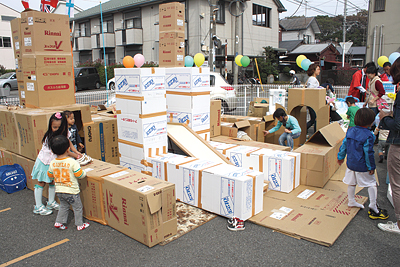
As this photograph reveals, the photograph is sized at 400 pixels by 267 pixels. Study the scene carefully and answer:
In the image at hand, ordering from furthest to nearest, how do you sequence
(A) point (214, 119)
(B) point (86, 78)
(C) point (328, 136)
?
1. (B) point (86, 78)
2. (A) point (214, 119)
3. (C) point (328, 136)

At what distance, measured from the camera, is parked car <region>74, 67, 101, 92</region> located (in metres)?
20.7

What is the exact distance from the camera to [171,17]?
6.52 m

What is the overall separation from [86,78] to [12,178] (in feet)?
57.5

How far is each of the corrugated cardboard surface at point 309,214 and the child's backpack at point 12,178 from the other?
3.81m

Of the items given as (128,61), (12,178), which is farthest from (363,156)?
(12,178)

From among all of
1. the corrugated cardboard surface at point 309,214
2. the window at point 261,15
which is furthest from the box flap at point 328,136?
the window at point 261,15

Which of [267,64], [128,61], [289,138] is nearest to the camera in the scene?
[289,138]

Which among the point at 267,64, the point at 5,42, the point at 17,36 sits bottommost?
the point at 17,36

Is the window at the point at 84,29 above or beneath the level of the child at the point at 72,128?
above

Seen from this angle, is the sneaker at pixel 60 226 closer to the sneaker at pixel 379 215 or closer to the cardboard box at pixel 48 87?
the cardboard box at pixel 48 87

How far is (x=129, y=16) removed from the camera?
2527 centimetres

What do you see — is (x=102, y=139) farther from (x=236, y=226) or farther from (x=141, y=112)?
(x=236, y=226)

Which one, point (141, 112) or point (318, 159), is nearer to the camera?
point (141, 112)

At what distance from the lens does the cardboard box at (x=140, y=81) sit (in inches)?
190
